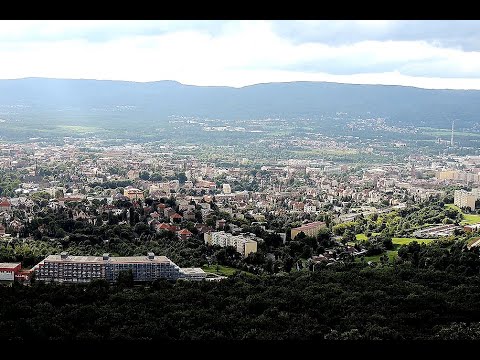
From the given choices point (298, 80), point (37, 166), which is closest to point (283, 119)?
point (298, 80)

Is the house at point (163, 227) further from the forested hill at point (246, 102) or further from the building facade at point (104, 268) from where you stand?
the forested hill at point (246, 102)

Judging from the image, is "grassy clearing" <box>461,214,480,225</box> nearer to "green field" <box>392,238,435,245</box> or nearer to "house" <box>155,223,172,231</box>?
"green field" <box>392,238,435,245</box>

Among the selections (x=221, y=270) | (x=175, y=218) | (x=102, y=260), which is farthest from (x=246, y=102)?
(x=102, y=260)

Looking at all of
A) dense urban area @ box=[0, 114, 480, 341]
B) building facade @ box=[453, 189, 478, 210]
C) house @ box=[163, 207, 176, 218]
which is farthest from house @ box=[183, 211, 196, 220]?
building facade @ box=[453, 189, 478, 210]

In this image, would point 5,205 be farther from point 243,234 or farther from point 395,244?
point 395,244

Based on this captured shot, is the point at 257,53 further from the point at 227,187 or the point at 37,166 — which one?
the point at 37,166
